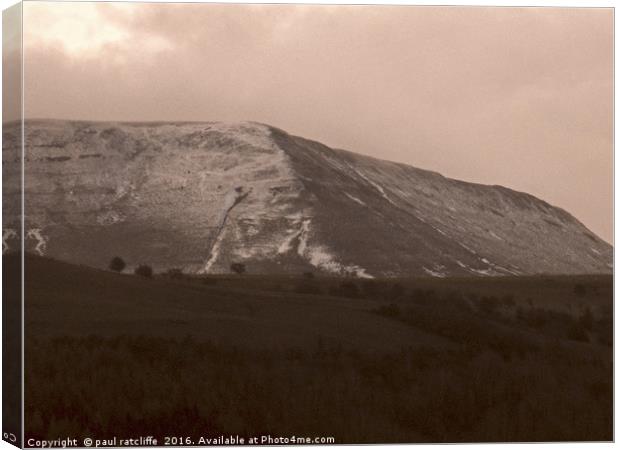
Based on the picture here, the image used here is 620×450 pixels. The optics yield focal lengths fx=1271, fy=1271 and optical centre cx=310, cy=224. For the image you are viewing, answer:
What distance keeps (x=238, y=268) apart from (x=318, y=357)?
164 centimetres

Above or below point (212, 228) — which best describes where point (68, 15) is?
above

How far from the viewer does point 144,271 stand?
17141 mm

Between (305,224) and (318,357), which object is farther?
(305,224)

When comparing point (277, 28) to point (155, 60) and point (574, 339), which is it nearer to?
point (155, 60)

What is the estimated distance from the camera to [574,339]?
18.5 meters

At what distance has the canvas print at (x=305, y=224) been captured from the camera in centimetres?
1697

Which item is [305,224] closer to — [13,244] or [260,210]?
[260,210]

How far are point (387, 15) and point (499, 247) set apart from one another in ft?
12.4

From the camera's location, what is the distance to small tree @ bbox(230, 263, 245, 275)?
17.4 metres

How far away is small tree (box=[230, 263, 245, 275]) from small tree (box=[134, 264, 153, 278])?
1119 millimetres

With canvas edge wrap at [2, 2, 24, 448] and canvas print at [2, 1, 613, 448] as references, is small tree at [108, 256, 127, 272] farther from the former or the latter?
canvas edge wrap at [2, 2, 24, 448]

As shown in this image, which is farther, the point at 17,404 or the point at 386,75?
the point at 386,75

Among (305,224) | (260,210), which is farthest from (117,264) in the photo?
(305,224)

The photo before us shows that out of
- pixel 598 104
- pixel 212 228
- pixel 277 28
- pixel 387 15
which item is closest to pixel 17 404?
pixel 212 228
